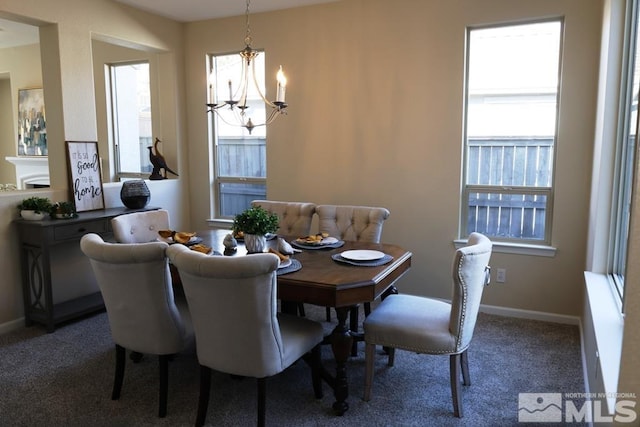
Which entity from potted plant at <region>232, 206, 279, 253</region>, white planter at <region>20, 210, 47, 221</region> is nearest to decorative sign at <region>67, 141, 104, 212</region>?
white planter at <region>20, 210, 47, 221</region>

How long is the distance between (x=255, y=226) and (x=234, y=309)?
758 millimetres

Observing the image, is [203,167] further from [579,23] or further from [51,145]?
[579,23]

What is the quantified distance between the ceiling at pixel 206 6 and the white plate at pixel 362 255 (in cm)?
257

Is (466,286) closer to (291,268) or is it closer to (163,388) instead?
(291,268)

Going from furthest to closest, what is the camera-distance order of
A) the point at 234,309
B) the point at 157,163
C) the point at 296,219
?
the point at 157,163 < the point at 296,219 < the point at 234,309

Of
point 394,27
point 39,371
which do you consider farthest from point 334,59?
point 39,371

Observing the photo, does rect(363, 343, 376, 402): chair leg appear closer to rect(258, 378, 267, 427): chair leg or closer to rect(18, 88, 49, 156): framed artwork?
rect(258, 378, 267, 427): chair leg

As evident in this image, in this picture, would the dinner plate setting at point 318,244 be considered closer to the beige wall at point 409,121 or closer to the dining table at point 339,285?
the dining table at point 339,285

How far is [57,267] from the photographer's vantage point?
4.00 m

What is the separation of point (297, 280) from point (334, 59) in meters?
2.65

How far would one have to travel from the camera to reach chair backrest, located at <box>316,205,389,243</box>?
11.8ft

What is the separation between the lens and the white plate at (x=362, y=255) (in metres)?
2.83

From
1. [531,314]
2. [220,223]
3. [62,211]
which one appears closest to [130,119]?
[220,223]

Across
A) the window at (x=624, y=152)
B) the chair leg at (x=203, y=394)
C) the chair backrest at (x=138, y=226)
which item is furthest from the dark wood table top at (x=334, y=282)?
the chair backrest at (x=138, y=226)
